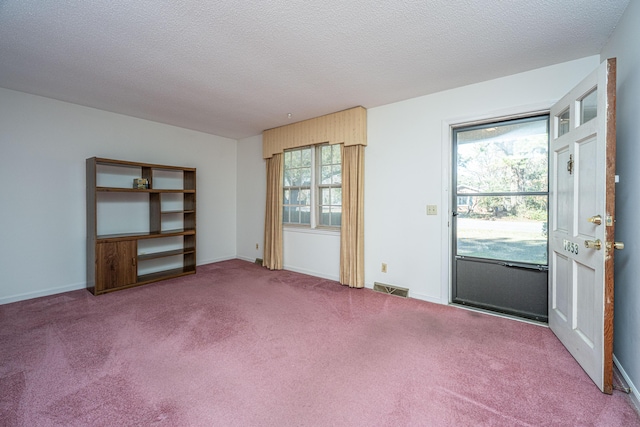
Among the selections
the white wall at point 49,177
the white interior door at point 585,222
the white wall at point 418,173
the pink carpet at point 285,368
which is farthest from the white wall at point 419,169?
the white wall at point 49,177

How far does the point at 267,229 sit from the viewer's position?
469cm

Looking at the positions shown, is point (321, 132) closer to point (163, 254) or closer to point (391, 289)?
point (391, 289)

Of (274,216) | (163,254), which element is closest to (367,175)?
(274,216)

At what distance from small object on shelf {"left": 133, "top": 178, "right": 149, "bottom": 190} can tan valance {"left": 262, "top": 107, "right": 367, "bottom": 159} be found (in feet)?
6.13

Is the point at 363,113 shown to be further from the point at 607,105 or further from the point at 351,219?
the point at 607,105

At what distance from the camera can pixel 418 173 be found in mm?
3217

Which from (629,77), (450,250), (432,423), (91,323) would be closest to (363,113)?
(450,250)

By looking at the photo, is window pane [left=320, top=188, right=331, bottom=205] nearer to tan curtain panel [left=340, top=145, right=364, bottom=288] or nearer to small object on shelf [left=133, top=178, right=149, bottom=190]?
tan curtain panel [left=340, top=145, right=364, bottom=288]

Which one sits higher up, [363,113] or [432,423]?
[363,113]

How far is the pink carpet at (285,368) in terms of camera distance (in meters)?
1.47

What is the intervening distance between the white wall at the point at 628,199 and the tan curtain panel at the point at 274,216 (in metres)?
3.85

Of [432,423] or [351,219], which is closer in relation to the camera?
[432,423]

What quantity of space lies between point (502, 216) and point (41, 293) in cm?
551

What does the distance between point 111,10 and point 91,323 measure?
2.66 m
